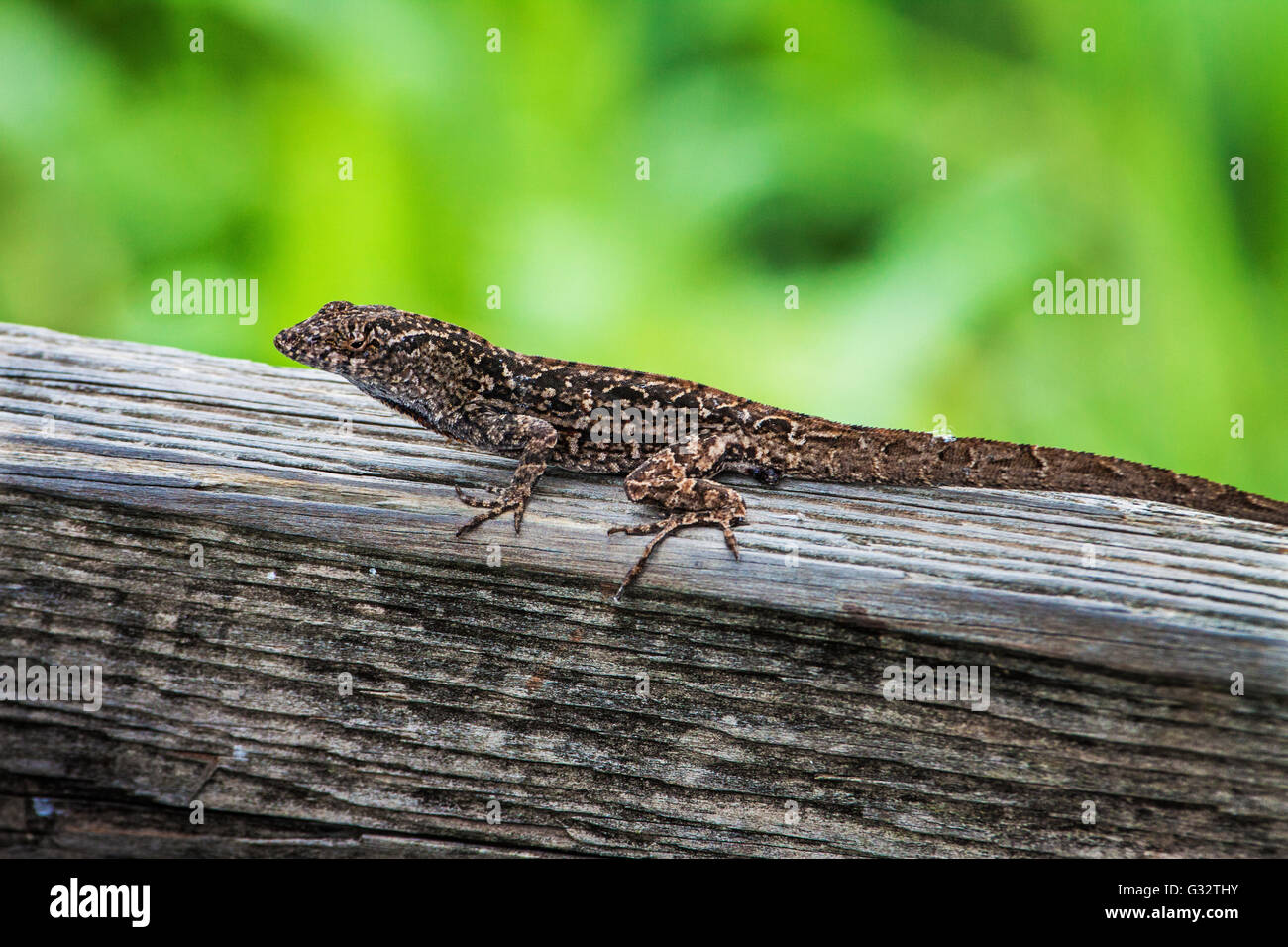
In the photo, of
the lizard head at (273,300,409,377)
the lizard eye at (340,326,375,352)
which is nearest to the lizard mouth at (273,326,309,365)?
the lizard head at (273,300,409,377)

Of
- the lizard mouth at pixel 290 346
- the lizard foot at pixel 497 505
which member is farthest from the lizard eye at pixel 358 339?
the lizard foot at pixel 497 505

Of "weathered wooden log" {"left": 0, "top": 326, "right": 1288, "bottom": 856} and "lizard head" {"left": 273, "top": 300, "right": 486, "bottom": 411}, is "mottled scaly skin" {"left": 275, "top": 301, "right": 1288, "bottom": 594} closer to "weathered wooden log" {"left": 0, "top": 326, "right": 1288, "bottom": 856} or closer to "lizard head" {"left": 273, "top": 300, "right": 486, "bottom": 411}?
"lizard head" {"left": 273, "top": 300, "right": 486, "bottom": 411}

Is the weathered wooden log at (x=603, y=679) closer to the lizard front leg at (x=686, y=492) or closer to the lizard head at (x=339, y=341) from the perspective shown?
the lizard front leg at (x=686, y=492)

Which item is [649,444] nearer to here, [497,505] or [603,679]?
[497,505]

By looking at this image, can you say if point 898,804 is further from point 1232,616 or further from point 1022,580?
point 1232,616

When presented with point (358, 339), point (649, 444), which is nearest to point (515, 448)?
point (649, 444)

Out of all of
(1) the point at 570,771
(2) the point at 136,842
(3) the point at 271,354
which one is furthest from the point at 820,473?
(3) the point at 271,354
